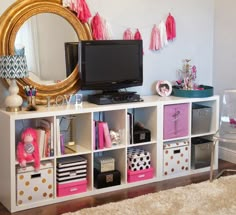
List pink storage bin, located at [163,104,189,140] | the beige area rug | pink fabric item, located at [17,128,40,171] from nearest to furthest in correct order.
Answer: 1. the beige area rug
2. pink fabric item, located at [17,128,40,171]
3. pink storage bin, located at [163,104,189,140]

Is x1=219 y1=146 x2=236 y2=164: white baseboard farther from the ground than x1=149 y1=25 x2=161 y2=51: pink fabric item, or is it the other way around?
x1=149 y1=25 x2=161 y2=51: pink fabric item

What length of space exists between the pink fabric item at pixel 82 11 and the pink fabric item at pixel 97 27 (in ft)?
0.27

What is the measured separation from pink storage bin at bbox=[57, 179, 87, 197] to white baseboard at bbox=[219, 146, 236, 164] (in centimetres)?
165

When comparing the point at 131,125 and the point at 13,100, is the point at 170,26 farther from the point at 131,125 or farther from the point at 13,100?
the point at 13,100

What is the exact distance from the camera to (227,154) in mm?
4383

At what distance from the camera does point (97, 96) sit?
3.60 m

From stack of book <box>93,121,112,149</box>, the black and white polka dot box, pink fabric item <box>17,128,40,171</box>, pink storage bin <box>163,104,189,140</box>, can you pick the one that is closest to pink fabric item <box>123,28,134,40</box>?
Answer: pink storage bin <box>163,104,189,140</box>

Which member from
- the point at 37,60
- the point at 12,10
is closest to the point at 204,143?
the point at 37,60

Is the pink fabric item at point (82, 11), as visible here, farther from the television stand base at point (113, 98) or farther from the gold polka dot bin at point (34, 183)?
the gold polka dot bin at point (34, 183)

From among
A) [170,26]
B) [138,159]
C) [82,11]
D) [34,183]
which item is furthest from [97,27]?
[34,183]

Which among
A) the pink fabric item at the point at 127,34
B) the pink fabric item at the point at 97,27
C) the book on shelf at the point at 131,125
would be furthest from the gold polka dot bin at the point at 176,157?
the pink fabric item at the point at 97,27

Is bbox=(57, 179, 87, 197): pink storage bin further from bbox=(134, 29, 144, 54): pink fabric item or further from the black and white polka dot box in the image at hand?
bbox=(134, 29, 144, 54): pink fabric item

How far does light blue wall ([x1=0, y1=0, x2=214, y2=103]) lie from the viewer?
3.88 meters

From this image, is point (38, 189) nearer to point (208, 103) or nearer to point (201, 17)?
point (208, 103)
